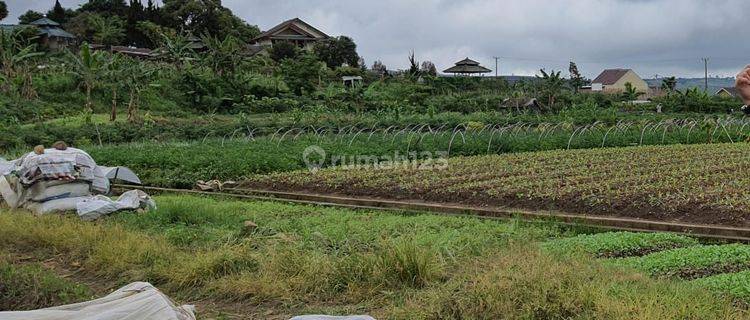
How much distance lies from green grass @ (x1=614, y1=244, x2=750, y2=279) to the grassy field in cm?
36

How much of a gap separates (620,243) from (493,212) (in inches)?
92.0

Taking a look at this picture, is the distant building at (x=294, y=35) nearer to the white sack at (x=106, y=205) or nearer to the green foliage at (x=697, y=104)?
the green foliage at (x=697, y=104)

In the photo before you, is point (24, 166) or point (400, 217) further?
point (24, 166)

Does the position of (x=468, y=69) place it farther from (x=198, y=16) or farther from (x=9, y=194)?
(x=9, y=194)

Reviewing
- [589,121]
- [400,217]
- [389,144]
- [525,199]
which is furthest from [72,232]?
[589,121]

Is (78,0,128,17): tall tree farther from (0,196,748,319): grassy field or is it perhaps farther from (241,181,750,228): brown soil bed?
(0,196,748,319): grassy field

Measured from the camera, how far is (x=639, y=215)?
7.90m

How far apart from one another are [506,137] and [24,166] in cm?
1041

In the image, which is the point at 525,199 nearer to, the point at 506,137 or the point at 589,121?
the point at 506,137

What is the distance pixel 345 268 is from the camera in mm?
5227

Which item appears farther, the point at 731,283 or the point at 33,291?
the point at 33,291

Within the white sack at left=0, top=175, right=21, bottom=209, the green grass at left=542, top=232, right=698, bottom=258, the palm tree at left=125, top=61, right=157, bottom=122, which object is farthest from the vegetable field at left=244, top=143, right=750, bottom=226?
the palm tree at left=125, top=61, right=157, bottom=122

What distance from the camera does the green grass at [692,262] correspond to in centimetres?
519

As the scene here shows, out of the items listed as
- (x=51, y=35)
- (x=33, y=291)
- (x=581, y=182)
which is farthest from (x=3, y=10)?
(x=33, y=291)
